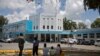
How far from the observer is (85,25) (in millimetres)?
131750

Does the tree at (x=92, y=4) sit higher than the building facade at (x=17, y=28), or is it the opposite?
the tree at (x=92, y=4)

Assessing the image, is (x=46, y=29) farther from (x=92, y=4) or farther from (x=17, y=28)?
(x=92, y=4)

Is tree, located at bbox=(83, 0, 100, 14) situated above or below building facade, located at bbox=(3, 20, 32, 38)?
above

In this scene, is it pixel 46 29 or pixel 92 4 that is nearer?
pixel 92 4

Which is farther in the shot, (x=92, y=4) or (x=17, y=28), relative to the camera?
(x=17, y=28)

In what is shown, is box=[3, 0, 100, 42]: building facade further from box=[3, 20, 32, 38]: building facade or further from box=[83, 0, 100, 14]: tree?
box=[83, 0, 100, 14]: tree

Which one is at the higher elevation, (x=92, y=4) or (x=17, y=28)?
(x=92, y=4)

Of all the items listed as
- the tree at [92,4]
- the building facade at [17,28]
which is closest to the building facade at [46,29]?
the building facade at [17,28]

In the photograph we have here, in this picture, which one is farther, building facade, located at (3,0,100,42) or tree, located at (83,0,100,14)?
building facade, located at (3,0,100,42)

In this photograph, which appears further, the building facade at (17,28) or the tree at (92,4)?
the building facade at (17,28)

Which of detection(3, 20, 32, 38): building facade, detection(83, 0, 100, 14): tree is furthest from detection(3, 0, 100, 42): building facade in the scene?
detection(83, 0, 100, 14): tree

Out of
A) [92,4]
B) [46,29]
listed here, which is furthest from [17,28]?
[92,4]

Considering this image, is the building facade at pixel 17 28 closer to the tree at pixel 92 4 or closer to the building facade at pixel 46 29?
the building facade at pixel 46 29

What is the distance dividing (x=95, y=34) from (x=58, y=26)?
554 inches
